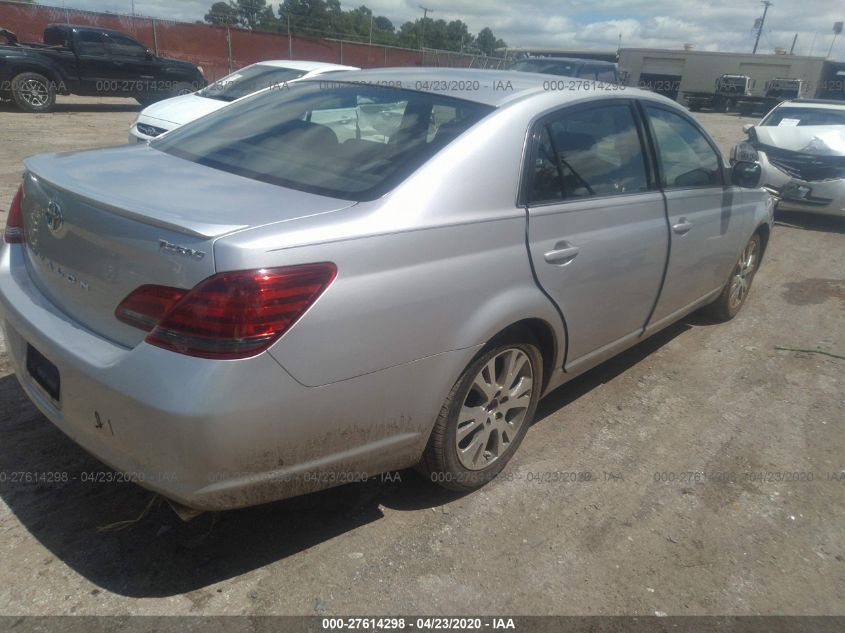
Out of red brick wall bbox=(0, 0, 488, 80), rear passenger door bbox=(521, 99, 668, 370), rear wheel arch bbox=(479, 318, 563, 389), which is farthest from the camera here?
red brick wall bbox=(0, 0, 488, 80)

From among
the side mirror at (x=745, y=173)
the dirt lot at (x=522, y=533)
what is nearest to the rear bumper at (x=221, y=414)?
the dirt lot at (x=522, y=533)

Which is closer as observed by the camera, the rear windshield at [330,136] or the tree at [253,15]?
the rear windshield at [330,136]

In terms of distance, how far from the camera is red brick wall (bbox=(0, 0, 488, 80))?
22391 mm

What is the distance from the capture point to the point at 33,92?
14.0 metres

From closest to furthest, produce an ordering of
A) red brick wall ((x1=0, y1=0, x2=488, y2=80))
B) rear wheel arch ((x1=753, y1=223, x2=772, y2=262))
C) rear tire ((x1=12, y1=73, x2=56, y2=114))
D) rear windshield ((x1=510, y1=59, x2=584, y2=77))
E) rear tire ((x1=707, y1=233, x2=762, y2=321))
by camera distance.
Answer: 1. rear tire ((x1=707, y1=233, x2=762, y2=321))
2. rear wheel arch ((x1=753, y1=223, x2=772, y2=262))
3. rear windshield ((x1=510, y1=59, x2=584, y2=77))
4. rear tire ((x1=12, y1=73, x2=56, y2=114))
5. red brick wall ((x1=0, y1=0, x2=488, y2=80))


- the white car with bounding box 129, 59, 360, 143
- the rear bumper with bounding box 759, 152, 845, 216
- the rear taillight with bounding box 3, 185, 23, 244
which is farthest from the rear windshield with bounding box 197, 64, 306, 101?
the rear taillight with bounding box 3, 185, 23, 244

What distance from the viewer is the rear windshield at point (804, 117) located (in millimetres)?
9695

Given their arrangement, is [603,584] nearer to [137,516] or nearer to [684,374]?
[137,516]

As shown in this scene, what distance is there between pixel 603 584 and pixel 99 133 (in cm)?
1293

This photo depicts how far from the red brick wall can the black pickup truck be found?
8.54 m

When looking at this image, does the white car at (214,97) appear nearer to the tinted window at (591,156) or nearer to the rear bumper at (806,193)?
the tinted window at (591,156)

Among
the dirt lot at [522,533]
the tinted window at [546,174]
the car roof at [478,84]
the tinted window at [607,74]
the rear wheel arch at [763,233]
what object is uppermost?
the car roof at [478,84]

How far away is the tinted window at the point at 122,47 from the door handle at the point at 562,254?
15.9 meters

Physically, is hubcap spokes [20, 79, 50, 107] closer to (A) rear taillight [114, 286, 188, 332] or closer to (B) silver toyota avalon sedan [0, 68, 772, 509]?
(B) silver toyota avalon sedan [0, 68, 772, 509]
